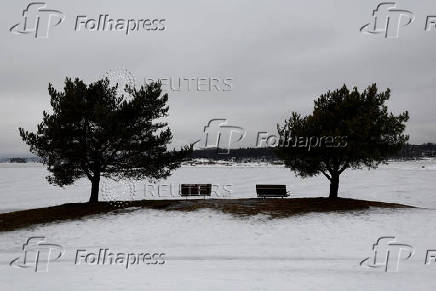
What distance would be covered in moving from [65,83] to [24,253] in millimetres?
11985

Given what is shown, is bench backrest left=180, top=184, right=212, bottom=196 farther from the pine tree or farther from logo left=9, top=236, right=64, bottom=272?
logo left=9, top=236, right=64, bottom=272

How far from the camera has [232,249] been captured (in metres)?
14.4

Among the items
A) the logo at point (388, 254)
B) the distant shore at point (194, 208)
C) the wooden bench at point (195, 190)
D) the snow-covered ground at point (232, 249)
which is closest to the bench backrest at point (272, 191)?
the distant shore at point (194, 208)

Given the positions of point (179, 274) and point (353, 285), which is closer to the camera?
point (353, 285)

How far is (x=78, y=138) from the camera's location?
2277 centimetres

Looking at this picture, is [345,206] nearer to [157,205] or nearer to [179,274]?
[157,205]

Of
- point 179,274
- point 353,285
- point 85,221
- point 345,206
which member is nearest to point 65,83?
point 85,221

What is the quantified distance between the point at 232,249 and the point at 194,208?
21.9ft

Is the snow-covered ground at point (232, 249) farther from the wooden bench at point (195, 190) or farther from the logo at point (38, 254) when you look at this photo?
the wooden bench at point (195, 190)

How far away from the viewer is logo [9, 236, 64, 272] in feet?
39.6

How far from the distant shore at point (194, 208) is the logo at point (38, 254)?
3.55 meters

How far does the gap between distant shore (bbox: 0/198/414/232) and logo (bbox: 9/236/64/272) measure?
355cm

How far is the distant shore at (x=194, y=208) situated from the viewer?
65.3ft

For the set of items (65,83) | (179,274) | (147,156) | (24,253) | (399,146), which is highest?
(65,83)
